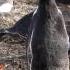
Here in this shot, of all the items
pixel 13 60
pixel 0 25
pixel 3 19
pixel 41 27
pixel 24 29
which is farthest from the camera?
pixel 3 19

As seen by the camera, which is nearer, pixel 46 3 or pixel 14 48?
pixel 46 3

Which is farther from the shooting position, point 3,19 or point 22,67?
point 3,19

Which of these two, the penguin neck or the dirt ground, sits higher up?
the penguin neck

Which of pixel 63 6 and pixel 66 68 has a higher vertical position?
pixel 63 6

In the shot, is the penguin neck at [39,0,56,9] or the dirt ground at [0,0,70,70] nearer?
the penguin neck at [39,0,56,9]

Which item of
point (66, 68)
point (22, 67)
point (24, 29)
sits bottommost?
point (22, 67)

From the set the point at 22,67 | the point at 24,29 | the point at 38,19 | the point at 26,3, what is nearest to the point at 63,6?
the point at 26,3

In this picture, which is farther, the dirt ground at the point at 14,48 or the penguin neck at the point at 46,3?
the dirt ground at the point at 14,48

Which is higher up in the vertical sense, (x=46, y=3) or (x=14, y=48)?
(x=46, y=3)

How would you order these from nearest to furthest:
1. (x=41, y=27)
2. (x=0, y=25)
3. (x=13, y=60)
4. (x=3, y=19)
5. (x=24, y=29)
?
(x=41, y=27) < (x=24, y=29) < (x=13, y=60) < (x=0, y=25) < (x=3, y=19)

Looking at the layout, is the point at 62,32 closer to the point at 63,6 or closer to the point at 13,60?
the point at 13,60

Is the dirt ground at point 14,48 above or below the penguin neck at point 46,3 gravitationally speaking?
below

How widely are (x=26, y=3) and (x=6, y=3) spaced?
204 millimetres

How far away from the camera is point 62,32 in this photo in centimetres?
145
